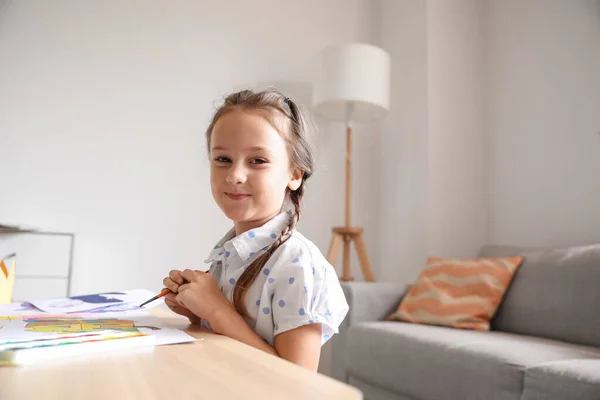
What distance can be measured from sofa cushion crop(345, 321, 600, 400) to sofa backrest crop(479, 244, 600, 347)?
3.9 inches

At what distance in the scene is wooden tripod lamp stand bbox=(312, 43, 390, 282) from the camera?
251 cm

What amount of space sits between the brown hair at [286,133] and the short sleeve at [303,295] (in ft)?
0.20

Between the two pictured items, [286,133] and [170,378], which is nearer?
[170,378]

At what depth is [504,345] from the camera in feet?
5.03

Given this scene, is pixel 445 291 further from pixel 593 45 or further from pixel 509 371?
pixel 593 45

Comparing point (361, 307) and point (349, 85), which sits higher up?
point (349, 85)

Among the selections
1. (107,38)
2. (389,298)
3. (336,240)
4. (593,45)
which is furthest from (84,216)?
(593,45)

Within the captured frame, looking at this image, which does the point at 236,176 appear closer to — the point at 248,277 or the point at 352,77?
the point at 248,277

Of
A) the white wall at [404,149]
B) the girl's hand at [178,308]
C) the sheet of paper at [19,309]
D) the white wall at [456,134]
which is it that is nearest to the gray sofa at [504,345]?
the white wall at [456,134]

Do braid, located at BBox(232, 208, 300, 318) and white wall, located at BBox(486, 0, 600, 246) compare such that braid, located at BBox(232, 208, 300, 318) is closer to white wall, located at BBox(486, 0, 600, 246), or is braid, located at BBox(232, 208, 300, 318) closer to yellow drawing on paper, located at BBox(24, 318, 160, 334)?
yellow drawing on paper, located at BBox(24, 318, 160, 334)

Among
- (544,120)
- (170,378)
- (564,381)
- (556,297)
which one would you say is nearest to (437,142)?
(544,120)

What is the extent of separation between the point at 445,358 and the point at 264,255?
993 mm

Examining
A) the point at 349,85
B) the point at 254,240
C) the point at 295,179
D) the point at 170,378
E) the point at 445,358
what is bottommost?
the point at 445,358

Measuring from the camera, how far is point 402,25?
3.04 metres
